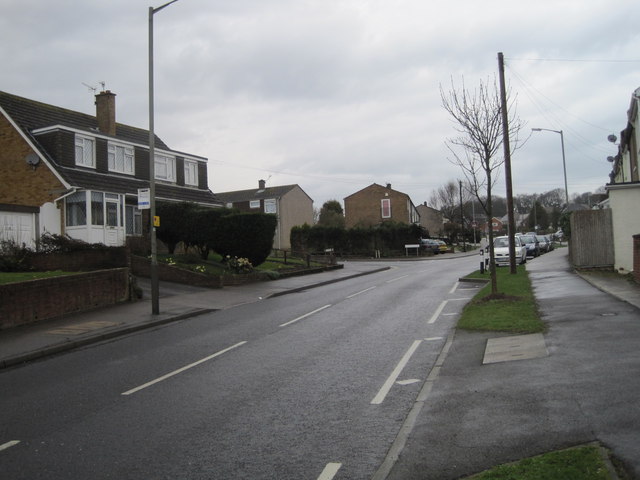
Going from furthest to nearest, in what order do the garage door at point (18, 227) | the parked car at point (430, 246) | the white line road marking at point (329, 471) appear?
1. the parked car at point (430, 246)
2. the garage door at point (18, 227)
3. the white line road marking at point (329, 471)

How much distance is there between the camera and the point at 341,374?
327 inches

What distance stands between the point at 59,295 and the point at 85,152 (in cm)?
1529

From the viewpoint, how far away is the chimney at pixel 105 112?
33156mm

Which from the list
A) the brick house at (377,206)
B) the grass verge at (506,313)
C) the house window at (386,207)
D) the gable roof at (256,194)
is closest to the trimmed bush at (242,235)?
the grass verge at (506,313)

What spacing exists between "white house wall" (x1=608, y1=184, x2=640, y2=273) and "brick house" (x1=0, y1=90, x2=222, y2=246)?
69.3ft

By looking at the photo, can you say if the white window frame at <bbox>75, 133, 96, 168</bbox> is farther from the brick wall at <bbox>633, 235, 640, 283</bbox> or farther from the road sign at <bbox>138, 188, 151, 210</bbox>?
the brick wall at <bbox>633, 235, 640, 283</bbox>

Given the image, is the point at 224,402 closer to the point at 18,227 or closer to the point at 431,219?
the point at 18,227

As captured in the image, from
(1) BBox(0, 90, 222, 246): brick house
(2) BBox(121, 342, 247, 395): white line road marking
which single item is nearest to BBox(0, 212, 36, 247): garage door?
(1) BBox(0, 90, 222, 246): brick house

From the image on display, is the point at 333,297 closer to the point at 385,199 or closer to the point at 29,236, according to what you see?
the point at 29,236

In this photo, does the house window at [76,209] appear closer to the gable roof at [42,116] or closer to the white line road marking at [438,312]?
the gable roof at [42,116]

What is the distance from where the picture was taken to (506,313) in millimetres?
12375

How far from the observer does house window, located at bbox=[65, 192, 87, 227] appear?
26281mm

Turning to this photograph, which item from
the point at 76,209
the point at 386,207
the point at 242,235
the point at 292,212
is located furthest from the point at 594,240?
the point at 386,207

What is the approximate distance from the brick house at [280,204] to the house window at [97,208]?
108ft
